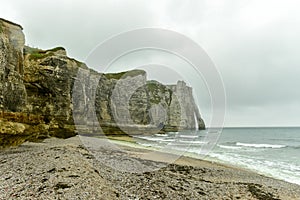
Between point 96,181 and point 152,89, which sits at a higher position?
point 152,89

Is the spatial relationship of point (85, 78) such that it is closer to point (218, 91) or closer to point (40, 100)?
point (40, 100)

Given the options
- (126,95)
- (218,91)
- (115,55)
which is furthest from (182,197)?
(126,95)

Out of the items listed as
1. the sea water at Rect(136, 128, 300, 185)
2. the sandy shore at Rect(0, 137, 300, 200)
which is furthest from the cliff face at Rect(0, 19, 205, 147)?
the sea water at Rect(136, 128, 300, 185)

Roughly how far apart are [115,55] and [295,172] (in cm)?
1741

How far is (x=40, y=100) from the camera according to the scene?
88.6 feet

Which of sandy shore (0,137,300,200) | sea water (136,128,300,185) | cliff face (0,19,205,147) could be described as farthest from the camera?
sea water (136,128,300,185)

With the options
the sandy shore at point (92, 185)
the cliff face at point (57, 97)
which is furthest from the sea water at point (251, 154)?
the cliff face at point (57, 97)

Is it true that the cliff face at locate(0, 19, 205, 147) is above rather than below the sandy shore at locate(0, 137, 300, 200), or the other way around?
above

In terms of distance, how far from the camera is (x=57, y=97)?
27.8 m

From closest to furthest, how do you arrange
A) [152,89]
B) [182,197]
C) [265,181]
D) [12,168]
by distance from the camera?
[182,197], [12,168], [265,181], [152,89]

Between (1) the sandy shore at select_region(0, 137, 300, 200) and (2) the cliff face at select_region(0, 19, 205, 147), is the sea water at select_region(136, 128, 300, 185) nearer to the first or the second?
(1) the sandy shore at select_region(0, 137, 300, 200)

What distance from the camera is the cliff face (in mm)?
16373

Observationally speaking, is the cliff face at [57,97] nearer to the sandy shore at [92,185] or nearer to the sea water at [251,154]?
the sandy shore at [92,185]

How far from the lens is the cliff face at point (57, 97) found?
16.4 meters
